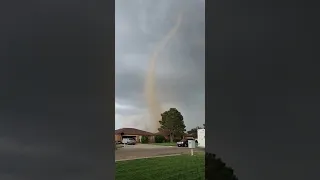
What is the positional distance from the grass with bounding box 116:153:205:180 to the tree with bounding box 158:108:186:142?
9.4 inches

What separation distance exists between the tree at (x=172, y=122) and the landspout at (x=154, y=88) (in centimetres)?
5

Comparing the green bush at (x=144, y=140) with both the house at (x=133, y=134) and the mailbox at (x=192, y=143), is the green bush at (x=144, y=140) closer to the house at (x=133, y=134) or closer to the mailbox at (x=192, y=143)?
the house at (x=133, y=134)

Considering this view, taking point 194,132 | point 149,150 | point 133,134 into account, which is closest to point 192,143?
point 194,132

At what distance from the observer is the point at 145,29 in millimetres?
4000

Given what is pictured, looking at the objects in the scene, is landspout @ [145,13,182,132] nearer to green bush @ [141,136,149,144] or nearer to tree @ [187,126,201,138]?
green bush @ [141,136,149,144]

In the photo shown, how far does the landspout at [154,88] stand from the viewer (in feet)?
13.1

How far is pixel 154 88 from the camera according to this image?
13.2 ft

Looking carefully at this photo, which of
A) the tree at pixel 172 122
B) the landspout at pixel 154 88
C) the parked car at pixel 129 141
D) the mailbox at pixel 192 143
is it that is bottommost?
the mailbox at pixel 192 143

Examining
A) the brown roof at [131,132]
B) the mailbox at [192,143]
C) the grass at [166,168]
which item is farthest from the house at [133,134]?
the mailbox at [192,143]
